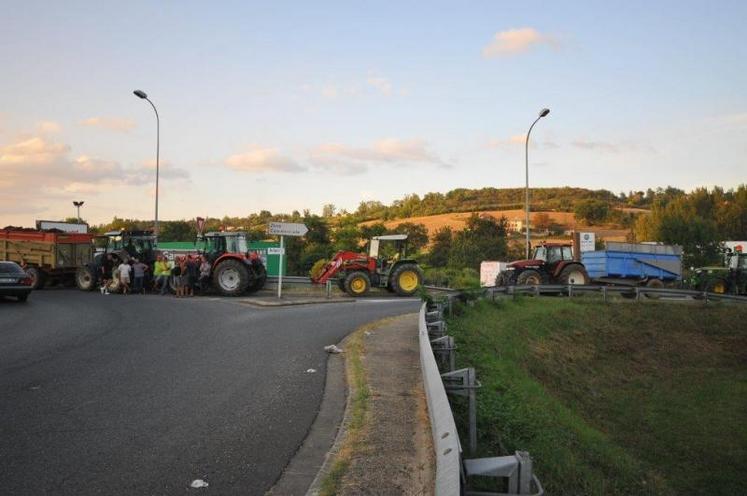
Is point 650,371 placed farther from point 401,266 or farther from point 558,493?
point 558,493

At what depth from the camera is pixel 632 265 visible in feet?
96.9

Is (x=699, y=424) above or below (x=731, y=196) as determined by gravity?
below

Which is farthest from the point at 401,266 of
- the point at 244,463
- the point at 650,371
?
the point at 244,463

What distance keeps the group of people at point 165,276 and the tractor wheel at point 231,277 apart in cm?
62

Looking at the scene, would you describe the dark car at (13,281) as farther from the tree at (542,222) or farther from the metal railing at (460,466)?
the tree at (542,222)

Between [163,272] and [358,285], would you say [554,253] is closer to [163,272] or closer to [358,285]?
[358,285]

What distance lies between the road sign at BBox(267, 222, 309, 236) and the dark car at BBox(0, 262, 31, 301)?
7708 mm

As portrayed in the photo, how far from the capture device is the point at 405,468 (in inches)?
197

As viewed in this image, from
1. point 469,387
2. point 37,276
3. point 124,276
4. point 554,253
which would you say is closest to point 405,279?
point 554,253

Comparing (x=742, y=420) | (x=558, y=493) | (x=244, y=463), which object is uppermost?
(x=244, y=463)

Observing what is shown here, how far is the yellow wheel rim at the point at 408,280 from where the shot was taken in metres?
25.5

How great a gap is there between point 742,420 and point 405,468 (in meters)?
11.3

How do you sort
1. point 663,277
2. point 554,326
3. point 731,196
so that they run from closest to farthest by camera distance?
point 554,326
point 663,277
point 731,196

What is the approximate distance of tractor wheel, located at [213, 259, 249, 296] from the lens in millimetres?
23203
